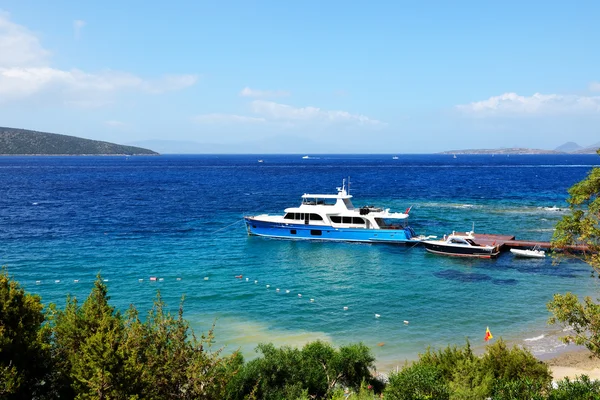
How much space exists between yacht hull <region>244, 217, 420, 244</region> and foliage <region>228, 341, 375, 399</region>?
32719 millimetres

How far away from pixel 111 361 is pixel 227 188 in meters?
99.7

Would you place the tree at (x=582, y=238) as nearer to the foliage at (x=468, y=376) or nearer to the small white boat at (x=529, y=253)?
the foliage at (x=468, y=376)

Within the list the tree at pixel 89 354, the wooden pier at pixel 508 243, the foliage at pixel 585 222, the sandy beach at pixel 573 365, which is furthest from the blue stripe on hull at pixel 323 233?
the tree at pixel 89 354

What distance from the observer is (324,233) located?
2120 inches

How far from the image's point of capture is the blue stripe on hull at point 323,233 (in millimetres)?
51500

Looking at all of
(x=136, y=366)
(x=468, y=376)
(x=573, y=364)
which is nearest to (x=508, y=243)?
(x=573, y=364)

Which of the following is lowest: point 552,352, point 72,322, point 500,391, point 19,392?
point 552,352

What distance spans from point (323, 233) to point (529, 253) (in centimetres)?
2156

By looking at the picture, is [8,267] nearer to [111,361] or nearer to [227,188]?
[111,361]

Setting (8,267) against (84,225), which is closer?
(8,267)

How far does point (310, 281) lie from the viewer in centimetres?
3759

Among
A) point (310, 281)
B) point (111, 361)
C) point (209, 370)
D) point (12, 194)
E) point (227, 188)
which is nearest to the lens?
point (111, 361)

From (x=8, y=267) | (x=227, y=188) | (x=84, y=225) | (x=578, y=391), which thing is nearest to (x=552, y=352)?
(x=578, y=391)

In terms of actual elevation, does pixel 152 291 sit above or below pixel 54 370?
below
